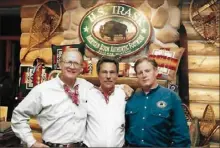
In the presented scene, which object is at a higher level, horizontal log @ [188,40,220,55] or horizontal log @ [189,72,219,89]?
horizontal log @ [188,40,220,55]

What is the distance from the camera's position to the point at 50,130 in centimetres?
247

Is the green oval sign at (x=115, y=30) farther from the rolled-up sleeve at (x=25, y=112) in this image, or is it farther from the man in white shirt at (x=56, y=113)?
the rolled-up sleeve at (x=25, y=112)

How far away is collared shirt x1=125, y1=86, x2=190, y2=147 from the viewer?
233 centimetres

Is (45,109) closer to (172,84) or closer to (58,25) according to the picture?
(172,84)

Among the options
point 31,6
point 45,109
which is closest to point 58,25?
point 31,6

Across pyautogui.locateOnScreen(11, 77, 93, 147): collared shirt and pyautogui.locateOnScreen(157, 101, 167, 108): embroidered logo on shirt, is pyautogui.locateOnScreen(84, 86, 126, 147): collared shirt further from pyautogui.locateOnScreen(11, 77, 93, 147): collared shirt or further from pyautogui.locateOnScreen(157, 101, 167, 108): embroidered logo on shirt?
pyautogui.locateOnScreen(157, 101, 167, 108): embroidered logo on shirt

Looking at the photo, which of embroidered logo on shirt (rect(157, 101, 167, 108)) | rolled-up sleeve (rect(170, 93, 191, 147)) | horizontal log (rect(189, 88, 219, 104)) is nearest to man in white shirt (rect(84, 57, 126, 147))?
embroidered logo on shirt (rect(157, 101, 167, 108))

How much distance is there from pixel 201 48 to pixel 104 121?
7.54 ft

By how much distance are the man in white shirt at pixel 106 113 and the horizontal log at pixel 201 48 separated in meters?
1.98

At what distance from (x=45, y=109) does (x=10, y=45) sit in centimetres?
371

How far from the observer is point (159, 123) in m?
2.33

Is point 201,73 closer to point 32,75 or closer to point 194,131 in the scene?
point 194,131

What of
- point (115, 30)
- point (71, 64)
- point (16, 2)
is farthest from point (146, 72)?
point (16, 2)

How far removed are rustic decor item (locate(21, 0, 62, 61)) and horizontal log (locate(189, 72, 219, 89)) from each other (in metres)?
2.33
